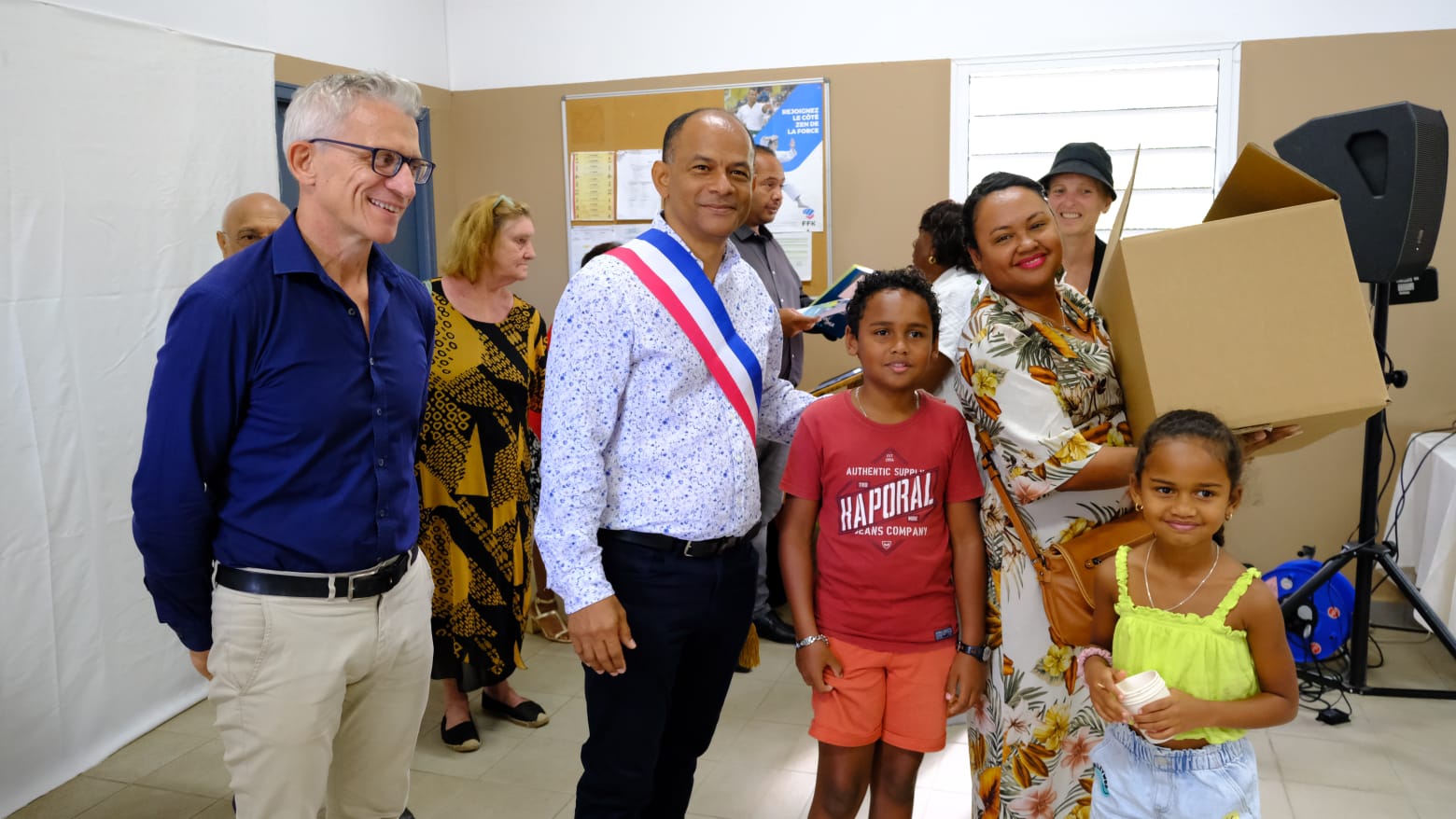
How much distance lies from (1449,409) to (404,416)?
12.8 feet

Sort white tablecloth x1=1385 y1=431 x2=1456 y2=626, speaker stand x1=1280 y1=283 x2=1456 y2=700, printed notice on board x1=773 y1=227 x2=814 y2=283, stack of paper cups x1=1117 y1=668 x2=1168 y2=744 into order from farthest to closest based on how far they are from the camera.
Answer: printed notice on board x1=773 y1=227 x2=814 y2=283
white tablecloth x1=1385 y1=431 x2=1456 y2=626
speaker stand x1=1280 y1=283 x2=1456 y2=700
stack of paper cups x1=1117 y1=668 x2=1168 y2=744

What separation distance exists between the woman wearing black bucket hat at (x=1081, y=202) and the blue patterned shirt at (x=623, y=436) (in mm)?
1460

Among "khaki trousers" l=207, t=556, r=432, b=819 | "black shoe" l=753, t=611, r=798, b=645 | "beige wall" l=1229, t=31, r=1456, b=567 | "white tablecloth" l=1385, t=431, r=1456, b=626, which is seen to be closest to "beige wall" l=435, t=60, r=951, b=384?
"black shoe" l=753, t=611, r=798, b=645

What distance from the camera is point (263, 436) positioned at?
1.55 meters

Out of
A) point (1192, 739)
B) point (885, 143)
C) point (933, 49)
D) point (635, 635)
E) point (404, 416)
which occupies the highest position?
point (933, 49)

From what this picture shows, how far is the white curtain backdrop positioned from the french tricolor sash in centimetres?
192

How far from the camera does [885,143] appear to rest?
4160 mm

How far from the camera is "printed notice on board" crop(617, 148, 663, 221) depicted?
173 inches

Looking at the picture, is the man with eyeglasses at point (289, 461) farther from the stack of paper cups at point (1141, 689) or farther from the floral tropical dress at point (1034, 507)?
the stack of paper cups at point (1141, 689)

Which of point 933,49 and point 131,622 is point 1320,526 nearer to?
point 933,49

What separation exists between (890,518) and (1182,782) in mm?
599

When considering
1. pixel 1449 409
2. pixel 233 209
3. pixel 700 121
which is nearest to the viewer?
pixel 700 121

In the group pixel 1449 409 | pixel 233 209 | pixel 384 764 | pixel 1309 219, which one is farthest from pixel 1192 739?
pixel 1449 409

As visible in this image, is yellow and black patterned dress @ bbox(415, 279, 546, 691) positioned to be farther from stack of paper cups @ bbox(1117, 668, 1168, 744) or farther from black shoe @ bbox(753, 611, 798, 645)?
stack of paper cups @ bbox(1117, 668, 1168, 744)
